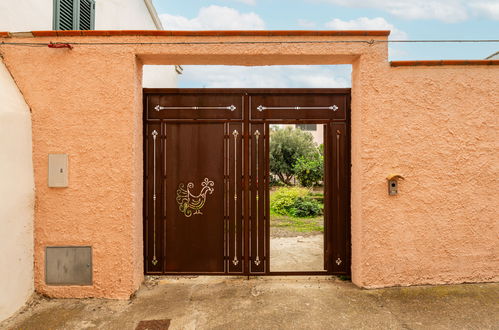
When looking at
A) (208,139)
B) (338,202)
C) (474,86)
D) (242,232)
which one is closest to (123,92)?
(208,139)

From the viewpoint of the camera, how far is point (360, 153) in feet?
12.0

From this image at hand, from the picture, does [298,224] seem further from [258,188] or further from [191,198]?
[191,198]

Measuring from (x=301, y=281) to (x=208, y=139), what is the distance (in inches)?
90.7

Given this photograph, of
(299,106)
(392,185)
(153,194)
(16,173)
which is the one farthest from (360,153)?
(16,173)

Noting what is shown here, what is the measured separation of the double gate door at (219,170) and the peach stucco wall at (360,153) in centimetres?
26

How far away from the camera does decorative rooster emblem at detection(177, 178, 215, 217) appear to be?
12.9ft

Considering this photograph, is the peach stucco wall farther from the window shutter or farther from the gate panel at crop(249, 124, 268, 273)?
the window shutter

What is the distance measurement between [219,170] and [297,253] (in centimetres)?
224

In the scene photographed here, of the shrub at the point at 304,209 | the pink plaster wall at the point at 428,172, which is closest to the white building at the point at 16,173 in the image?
the pink plaster wall at the point at 428,172

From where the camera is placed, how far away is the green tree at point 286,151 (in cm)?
1584

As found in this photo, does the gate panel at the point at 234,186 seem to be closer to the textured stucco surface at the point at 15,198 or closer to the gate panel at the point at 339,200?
the gate panel at the point at 339,200

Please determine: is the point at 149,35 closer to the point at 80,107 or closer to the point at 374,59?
the point at 80,107

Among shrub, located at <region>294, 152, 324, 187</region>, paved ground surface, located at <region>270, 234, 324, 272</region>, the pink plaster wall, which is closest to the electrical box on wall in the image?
paved ground surface, located at <region>270, 234, 324, 272</region>

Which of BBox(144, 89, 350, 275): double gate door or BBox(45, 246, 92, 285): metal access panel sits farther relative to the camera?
BBox(144, 89, 350, 275): double gate door
